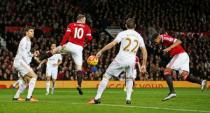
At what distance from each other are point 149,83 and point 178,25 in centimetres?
896

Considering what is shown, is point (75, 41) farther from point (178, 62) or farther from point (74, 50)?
point (178, 62)

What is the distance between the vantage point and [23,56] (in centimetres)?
1716

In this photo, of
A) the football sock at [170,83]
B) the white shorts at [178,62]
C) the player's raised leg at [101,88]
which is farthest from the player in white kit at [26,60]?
the white shorts at [178,62]

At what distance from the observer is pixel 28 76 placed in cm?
1736

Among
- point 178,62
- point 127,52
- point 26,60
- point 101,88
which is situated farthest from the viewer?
point 178,62

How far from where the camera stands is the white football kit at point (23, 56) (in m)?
17.1

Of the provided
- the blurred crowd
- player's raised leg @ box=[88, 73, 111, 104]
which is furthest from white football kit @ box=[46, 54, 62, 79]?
player's raised leg @ box=[88, 73, 111, 104]

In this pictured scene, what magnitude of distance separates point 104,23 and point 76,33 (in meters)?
22.1

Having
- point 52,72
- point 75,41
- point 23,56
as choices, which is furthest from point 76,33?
point 52,72

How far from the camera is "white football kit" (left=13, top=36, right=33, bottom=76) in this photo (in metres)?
17.1

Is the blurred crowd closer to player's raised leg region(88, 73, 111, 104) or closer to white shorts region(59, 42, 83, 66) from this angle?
white shorts region(59, 42, 83, 66)

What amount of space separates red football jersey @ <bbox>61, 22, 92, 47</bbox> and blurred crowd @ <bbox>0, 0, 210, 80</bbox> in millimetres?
12836

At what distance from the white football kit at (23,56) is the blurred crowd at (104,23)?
1610cm

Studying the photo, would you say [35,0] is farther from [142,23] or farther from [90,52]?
[142,23]
